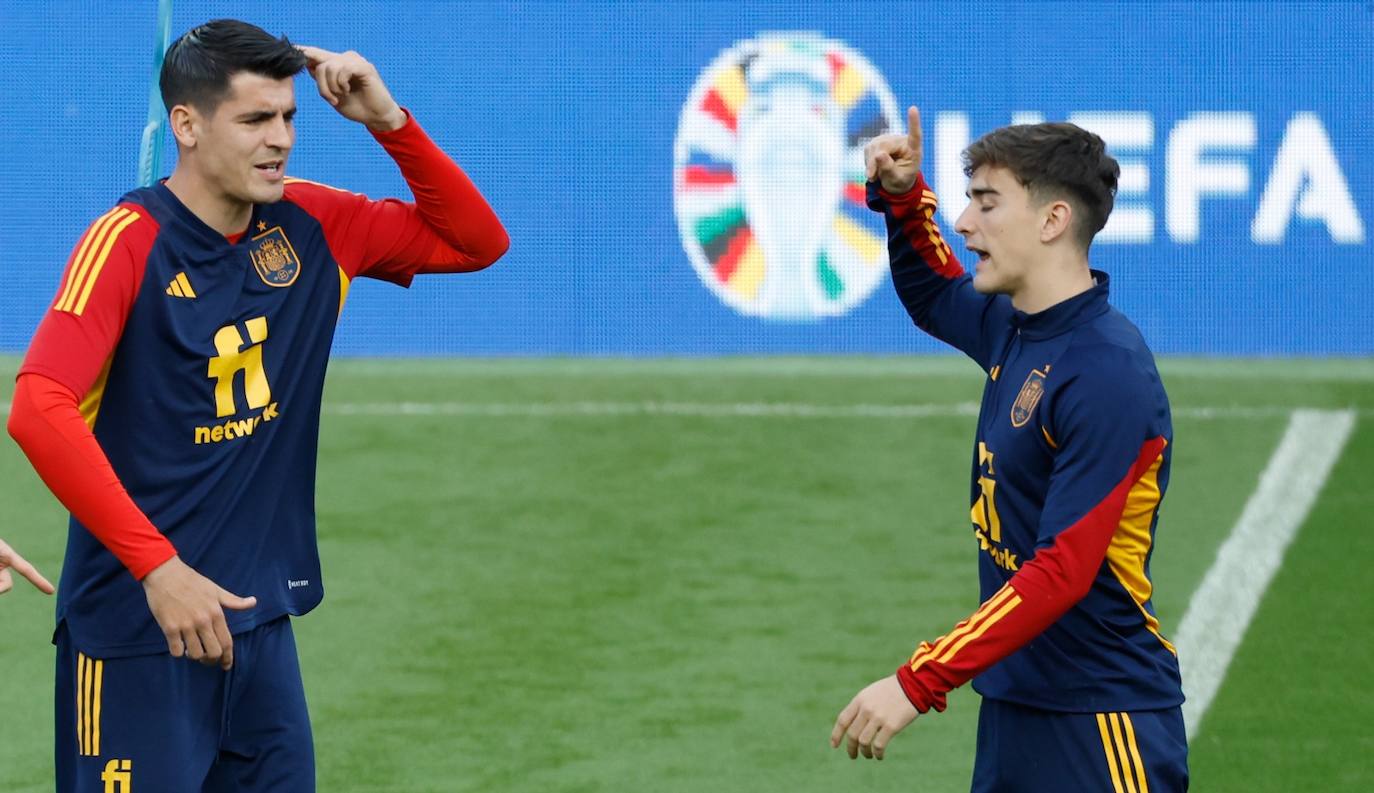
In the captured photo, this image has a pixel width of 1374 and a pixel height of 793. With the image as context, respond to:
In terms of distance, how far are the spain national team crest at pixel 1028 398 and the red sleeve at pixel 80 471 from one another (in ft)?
4.90

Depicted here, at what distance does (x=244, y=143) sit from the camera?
3.74m

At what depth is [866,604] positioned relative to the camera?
7230 mm

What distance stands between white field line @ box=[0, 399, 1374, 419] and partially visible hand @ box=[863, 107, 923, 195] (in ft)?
17.3

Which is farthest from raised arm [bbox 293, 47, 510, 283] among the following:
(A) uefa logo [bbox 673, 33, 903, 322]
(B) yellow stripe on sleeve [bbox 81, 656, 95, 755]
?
(A) uefa logo [bbox 673, 33, 903, 322]

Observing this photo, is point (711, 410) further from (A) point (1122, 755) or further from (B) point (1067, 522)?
(B) point (1067, 522)

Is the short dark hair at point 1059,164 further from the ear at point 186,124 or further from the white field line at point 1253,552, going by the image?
the white field line at point 1253,552

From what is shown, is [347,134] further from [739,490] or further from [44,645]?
[44,645]

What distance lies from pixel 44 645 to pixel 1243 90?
6.16 meters

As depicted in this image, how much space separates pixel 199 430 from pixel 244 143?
0.52 m

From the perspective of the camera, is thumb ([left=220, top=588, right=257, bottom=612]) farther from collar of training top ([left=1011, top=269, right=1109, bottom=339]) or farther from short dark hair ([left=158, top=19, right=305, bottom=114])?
collar of training top ([left=1011, top=269, right=1109, bottom=339])

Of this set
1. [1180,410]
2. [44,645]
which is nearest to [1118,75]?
[1180,410]

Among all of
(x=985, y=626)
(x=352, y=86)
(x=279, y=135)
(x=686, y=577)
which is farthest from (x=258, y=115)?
(x=686, y=577)

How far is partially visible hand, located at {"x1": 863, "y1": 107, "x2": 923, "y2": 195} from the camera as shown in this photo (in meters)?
4.12

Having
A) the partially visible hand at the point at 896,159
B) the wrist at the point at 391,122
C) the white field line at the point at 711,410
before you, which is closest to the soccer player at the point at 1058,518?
the partially visible hand at the point at 896,159
